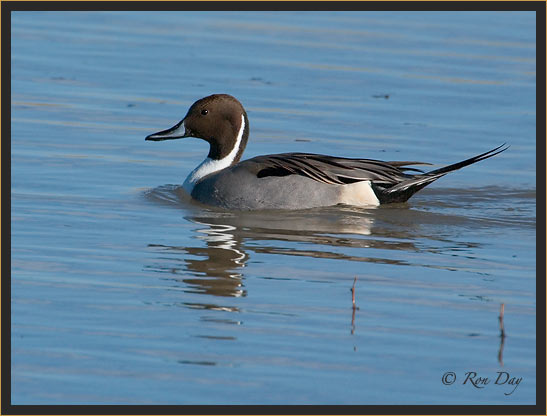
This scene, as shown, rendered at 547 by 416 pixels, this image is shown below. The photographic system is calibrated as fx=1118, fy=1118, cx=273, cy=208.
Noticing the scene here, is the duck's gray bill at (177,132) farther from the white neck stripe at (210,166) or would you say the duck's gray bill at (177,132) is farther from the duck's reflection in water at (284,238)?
the duck's reflection in water at (284,238)

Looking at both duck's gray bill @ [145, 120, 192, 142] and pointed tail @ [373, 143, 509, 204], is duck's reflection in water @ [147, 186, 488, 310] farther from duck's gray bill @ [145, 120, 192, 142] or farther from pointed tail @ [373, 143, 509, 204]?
duck's gray bill @ [145, 120, 192, 142]

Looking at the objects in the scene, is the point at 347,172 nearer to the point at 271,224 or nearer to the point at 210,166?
the point at 271,224

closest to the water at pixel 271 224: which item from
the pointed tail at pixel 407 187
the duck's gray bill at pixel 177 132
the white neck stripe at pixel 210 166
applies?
the pointed tail at pixel 407 187

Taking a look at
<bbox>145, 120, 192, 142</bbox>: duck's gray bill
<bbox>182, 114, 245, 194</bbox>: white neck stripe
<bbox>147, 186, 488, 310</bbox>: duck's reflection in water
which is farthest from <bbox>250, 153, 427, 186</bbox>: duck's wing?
<bbox>145, 120, 192, 142</bbox>: duck's gray bill

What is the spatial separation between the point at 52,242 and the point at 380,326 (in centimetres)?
251

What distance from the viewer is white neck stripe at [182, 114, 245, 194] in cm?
882

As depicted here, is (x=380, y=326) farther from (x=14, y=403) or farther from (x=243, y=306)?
(x=14, y=403)

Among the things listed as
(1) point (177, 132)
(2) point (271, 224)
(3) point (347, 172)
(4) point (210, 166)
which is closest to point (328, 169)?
(3) point (347, 172)

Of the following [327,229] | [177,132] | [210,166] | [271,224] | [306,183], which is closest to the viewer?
[327,229]

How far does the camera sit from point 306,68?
41.1 ft

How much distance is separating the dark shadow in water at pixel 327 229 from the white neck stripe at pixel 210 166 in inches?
4.4

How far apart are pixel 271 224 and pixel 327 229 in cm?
42

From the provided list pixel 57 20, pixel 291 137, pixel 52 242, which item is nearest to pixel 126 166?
pixel 291 137

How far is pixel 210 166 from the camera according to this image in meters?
9.09
